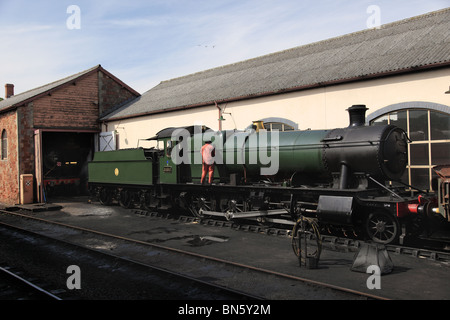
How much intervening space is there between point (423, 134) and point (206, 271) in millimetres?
8019

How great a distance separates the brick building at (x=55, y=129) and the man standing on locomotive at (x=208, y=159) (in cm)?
1139

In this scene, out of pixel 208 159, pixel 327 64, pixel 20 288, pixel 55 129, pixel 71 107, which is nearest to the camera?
pixel 20 288

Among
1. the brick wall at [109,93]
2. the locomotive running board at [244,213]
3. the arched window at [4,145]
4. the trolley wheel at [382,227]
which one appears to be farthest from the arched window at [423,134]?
the arched window at [4,145]

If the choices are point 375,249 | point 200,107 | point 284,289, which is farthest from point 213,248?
point 200,107

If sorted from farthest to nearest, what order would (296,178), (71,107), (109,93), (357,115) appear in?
(109,93) → (71,107) → (296,178) → (357,115)

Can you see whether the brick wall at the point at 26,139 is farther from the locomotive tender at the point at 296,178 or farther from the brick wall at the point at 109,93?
the locomotive tender at the point at 296,178

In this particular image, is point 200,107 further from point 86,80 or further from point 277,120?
point 86,80

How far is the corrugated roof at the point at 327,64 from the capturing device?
11906 mm

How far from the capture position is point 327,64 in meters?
14.6

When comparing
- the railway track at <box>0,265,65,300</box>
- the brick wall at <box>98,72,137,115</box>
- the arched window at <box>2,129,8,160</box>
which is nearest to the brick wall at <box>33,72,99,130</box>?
the brick wall at <box>98,72,137,115</box>

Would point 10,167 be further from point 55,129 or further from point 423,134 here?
point 423,134

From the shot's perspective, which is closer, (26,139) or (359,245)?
(359,245)

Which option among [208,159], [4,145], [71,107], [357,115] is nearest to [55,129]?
[71,107]

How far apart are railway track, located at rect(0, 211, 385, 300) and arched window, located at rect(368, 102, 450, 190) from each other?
254 inches
